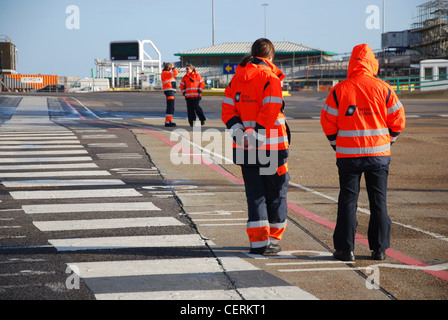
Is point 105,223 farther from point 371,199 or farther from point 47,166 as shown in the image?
point 47,166

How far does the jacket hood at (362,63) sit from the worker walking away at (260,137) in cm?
66

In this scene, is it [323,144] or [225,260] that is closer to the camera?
[225,260]

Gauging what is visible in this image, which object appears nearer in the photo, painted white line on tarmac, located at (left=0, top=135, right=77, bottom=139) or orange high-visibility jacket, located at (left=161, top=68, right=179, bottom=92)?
painted white line on tarmac, located at (left=0, top=135, right=77, bottom=139)

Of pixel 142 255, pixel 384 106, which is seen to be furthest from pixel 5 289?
pixel 384 106

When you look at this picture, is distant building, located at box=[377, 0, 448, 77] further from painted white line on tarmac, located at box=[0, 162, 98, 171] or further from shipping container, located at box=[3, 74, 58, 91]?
painted white line on tarmac, located at box=[0, 162, 98, 171]

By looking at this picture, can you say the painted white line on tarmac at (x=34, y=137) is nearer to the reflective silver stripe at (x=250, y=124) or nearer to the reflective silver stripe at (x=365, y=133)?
the reflective silver stripe at (x=250, y=124)

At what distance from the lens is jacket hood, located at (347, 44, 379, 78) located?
19.7ft

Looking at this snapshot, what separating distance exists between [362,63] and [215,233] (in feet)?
7.65

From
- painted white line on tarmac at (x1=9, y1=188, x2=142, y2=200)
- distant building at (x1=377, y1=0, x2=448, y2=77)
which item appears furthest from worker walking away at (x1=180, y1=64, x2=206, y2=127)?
distant building at (x1=377, y1=0, x2=448, y2=77)

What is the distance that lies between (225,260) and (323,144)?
10.2 meters

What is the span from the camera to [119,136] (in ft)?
55.9

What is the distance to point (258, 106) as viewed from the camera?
602 cm

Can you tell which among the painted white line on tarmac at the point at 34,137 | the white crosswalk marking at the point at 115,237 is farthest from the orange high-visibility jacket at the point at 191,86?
the white crosswalk marking at the point at 115,237
